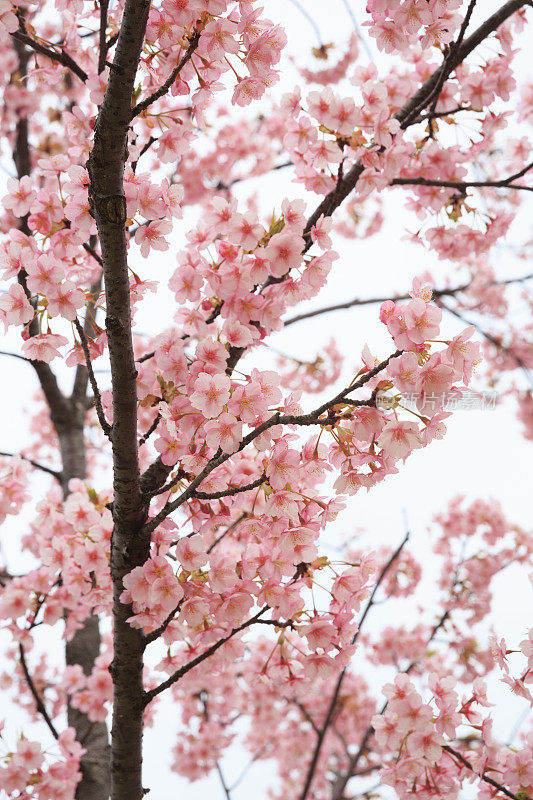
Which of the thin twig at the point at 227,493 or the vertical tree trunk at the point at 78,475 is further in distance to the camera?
the vertical tree trunk at the point at 78,475

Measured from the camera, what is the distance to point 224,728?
4363mm

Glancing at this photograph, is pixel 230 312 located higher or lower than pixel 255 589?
higher

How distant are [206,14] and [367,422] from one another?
890 millimetres

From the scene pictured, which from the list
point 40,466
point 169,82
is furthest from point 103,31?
point 40,466

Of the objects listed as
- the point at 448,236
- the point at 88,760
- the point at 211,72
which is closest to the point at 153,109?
the point at 211,72

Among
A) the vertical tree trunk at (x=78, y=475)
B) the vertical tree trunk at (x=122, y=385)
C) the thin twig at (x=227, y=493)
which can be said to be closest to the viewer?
the vertical tree trunk at (x=122, y=385)

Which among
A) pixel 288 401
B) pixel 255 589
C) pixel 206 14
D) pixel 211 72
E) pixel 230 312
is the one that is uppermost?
pixel 211 72

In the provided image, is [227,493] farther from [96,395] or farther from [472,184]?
[472,184]

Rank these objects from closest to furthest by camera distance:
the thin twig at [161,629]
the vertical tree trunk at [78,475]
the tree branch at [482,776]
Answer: the thin twig at [161,629]
the tree branch at [482,776]
the vertical tree trunk at [78,475]

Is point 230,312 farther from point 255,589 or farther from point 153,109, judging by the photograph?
point 153,109

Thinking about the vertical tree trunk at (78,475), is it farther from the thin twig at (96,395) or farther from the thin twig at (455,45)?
the thin twig at (455,45)

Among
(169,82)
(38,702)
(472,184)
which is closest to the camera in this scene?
(169,82)

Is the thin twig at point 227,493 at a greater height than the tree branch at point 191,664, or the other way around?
the thin twig at point 227,493

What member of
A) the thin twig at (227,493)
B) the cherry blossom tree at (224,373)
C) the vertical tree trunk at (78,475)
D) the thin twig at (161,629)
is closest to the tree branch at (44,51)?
the cherry blossom tree at (224,373)
